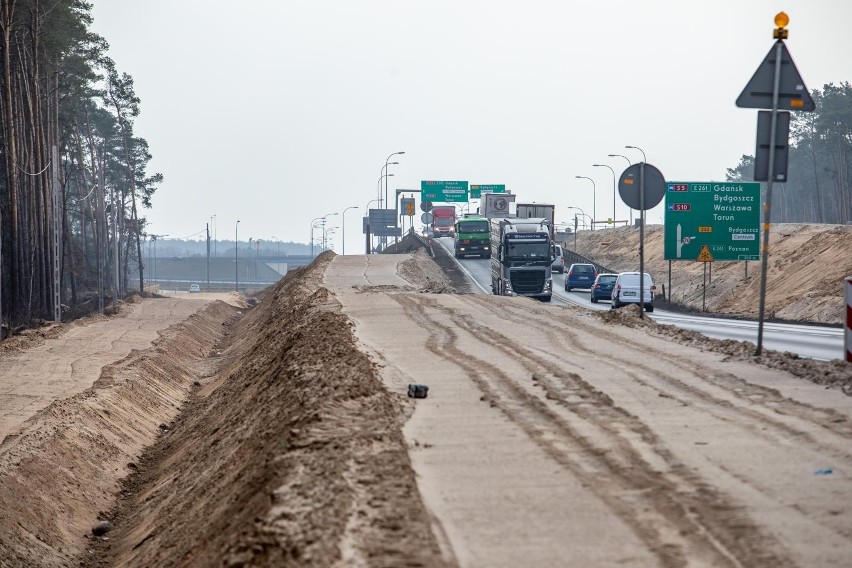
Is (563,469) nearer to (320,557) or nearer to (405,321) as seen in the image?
(320,557)

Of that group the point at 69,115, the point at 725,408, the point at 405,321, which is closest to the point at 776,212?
the point at 69,115

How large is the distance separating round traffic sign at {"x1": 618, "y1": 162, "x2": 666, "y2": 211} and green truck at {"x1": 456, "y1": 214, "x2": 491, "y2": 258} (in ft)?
213

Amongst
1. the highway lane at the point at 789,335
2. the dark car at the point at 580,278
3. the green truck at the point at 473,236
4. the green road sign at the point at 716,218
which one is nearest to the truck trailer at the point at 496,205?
the green truck at the point at 473,236

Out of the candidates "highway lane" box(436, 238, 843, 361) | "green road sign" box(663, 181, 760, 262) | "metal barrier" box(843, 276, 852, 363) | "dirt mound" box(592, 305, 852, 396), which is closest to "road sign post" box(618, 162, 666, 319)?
"dirt mound" box(592, 305, 852, 396)

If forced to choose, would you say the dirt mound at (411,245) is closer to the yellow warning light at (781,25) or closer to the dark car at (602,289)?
the dark car at (602,289)

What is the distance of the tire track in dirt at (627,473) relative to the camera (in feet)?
21.7

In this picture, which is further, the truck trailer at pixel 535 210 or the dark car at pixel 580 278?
the truck trailer at pixel 535 210

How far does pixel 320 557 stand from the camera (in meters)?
6.53

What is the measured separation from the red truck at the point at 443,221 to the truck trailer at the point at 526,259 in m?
65.1

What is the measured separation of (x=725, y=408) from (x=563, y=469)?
3.37 metres

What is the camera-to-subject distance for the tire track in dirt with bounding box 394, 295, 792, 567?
6.61m

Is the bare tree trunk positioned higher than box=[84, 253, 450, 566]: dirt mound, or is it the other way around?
the bare tree trunk

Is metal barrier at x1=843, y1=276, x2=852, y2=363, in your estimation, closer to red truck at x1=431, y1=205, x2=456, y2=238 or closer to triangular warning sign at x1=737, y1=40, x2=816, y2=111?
triangular warning sign at x1=737, y1=40, x2=816, y2=111

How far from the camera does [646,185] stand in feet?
66.5
